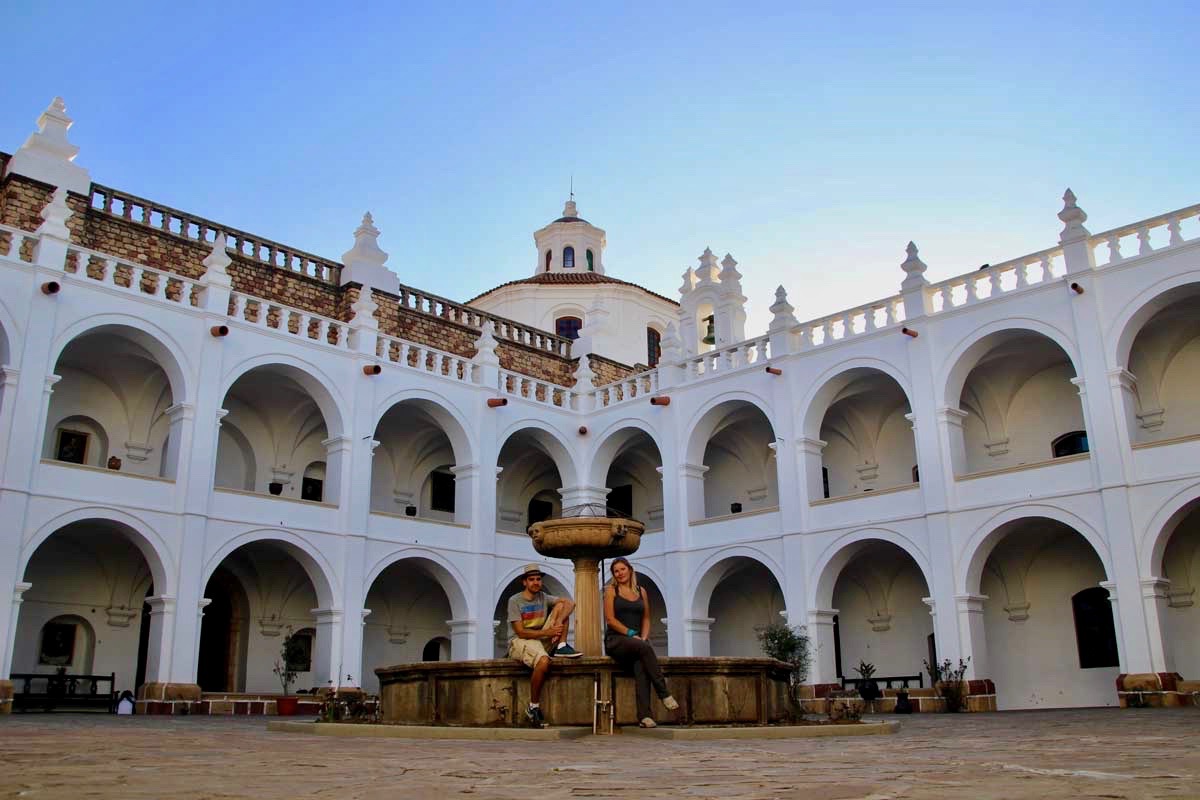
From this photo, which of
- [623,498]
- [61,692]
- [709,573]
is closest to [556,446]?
[623,498]

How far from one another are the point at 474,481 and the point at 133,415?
20.6 feet

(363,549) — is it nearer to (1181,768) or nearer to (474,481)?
(474,481)

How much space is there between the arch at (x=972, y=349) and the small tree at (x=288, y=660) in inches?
466

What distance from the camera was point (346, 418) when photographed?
18.8m

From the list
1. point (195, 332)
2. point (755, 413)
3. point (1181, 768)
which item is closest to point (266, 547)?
point (195, 332)

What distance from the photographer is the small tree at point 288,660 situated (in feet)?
58.7

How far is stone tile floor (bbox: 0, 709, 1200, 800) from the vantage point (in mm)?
3629

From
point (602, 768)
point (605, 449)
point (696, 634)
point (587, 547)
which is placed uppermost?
point (605, 449)

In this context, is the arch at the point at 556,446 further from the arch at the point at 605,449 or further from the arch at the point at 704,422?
the arch at the point at 704,422

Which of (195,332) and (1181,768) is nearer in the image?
(1181,768)

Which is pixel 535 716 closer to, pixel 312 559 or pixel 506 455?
pixel 312 559

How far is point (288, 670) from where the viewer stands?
58.6 ft

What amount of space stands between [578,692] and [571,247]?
2669 centimetres

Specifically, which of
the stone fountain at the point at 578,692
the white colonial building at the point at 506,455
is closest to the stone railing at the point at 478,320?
the white colonial building at the point at 506,455
